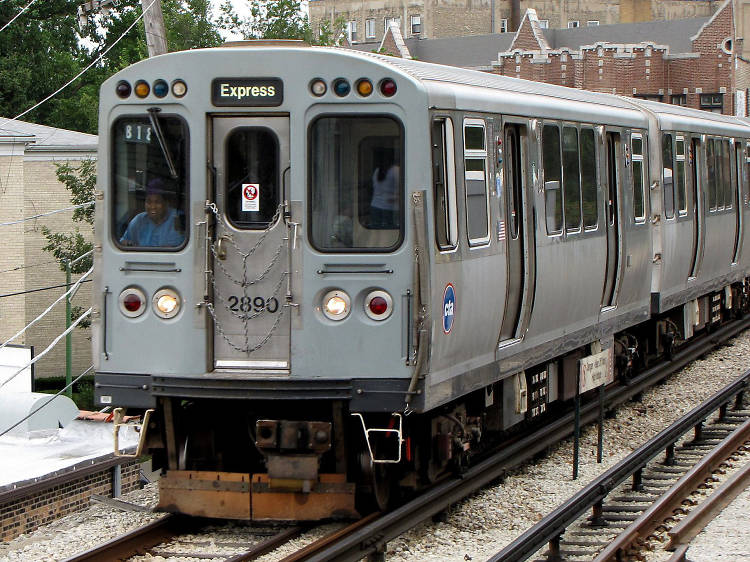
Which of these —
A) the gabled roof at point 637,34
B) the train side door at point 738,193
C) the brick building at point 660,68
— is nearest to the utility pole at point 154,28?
the train side door at point 738,193

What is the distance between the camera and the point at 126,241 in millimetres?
8703

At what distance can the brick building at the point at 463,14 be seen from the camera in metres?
87.0

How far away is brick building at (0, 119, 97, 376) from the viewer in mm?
26969

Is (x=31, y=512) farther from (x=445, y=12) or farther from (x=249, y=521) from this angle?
(x=445, y=12)

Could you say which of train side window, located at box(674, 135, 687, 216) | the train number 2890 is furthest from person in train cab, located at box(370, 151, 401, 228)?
train side window, located at box(674, 135, 687, 216)

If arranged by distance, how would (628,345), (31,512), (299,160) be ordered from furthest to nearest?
1. (628,345)
2. (31,512)
3. (299,160)

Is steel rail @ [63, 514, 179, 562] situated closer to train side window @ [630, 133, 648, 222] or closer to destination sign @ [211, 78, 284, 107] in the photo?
destination sign @ [211, 78, 284, 107]

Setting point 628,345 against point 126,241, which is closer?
point 126,241

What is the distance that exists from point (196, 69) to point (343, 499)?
3.03 meters

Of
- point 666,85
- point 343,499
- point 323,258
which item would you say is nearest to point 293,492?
point 343,499

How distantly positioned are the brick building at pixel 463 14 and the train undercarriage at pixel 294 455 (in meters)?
76.4

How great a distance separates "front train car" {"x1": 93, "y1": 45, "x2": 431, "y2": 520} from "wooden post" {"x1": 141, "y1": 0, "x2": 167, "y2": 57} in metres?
5.24

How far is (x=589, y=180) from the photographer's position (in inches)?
476

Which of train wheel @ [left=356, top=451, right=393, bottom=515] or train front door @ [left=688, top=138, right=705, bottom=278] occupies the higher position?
train front door @ [left=688, top=138, right=705, bottom=278]
